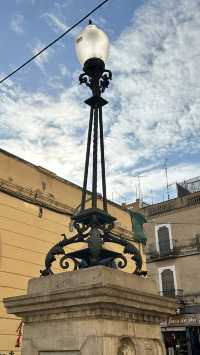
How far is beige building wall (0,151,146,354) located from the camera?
30.0 ft

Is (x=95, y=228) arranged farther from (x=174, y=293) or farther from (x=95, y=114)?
(x=174, y=293)

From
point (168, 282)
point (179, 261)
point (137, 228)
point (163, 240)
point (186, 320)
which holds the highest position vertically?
A: point (163, 240)

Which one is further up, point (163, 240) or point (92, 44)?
point (163, 240)

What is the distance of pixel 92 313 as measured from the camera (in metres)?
2.97

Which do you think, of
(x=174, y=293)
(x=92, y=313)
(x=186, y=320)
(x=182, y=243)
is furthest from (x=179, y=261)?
(x=92, y=313)

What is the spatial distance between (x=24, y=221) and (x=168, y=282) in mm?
22300

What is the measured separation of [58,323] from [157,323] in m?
0.97

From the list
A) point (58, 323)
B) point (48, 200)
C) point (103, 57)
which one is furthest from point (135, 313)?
point (48, 200)

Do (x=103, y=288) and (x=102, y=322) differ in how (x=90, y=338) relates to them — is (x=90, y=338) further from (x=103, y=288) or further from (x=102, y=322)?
(x=103, y=288)

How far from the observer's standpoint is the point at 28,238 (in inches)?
396

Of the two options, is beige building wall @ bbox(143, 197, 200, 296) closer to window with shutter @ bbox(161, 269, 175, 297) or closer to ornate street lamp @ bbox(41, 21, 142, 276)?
window with shutter @ bbox(161, 269, 175, 297)

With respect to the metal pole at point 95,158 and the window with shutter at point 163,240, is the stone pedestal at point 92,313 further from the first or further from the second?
the window with shutter at point 163,240

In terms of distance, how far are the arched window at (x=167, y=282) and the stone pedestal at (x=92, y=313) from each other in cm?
2723

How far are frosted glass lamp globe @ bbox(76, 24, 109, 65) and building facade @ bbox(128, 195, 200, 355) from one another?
86.1ft
